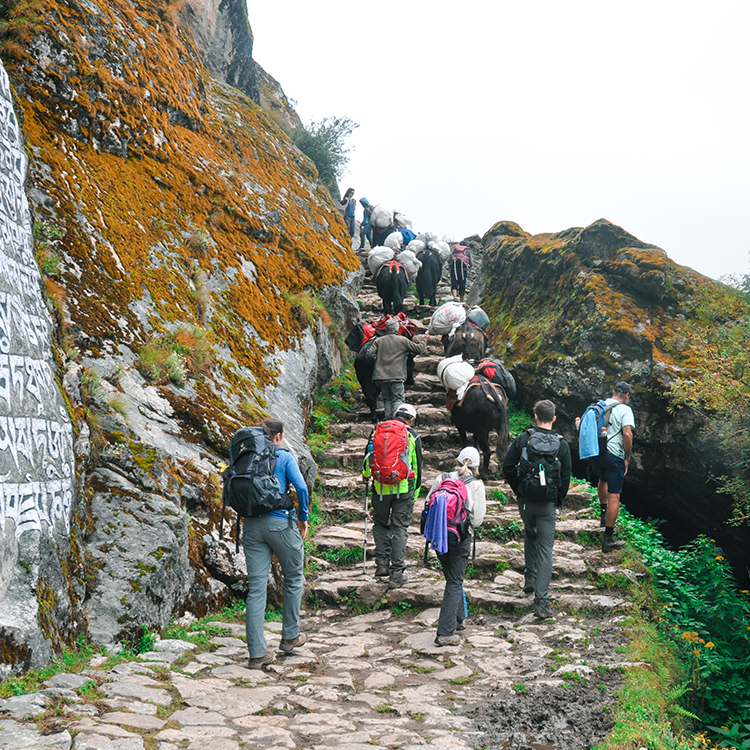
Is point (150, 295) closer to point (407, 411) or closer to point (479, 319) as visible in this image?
point (407, 411)

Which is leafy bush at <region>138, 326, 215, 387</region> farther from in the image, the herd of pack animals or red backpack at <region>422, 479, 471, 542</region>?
the herd of pack animals

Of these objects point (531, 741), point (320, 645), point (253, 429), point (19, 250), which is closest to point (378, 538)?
point (320, 645)

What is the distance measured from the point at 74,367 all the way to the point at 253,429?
1.80m

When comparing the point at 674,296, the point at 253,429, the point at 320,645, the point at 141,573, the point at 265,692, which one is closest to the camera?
the point at 265,692

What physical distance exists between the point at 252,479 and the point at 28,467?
68.6 inches

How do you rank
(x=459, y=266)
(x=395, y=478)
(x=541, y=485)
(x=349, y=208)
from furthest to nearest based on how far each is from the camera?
(x=349, y=208)
(x=459, y=266)
(x=395, y=478)
(x=541, y=485)

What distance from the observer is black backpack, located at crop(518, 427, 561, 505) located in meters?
7.07

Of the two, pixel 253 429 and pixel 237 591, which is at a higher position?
pixel 253 429

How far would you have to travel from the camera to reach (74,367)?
600cm

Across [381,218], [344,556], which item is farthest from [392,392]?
[381,218]

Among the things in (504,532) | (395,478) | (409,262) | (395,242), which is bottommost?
(504,532)

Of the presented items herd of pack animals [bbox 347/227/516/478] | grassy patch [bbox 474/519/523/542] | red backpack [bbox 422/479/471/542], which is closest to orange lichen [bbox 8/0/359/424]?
herd of pack animals [bbox 347/227/516/478]

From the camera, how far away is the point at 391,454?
773 cm

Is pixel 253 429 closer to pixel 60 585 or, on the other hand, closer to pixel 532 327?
pixel 60 585
